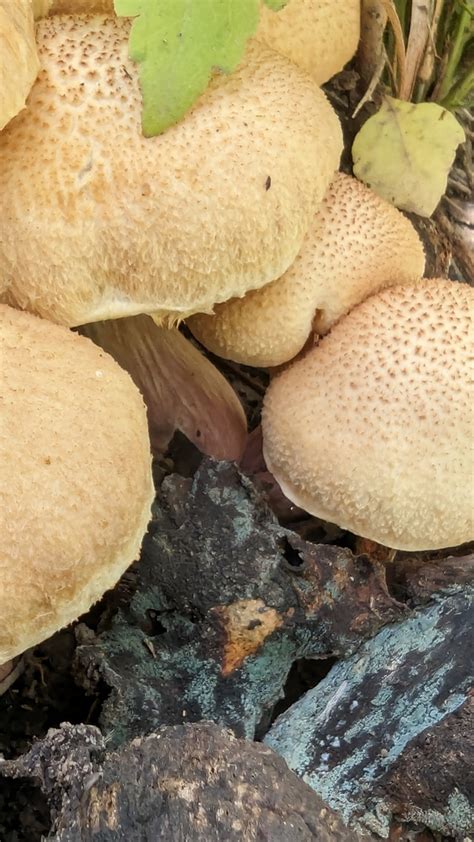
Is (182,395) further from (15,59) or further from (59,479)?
(15,59)

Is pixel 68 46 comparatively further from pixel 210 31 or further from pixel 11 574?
pixel 11 574

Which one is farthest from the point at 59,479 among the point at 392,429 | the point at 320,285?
the point at 320,285

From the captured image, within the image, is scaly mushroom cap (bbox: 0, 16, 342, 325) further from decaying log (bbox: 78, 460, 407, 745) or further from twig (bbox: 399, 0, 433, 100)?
twig (bbox: 399, 0, 433, 100)

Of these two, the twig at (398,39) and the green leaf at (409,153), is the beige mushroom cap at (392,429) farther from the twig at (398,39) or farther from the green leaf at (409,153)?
the twig at (398,39)

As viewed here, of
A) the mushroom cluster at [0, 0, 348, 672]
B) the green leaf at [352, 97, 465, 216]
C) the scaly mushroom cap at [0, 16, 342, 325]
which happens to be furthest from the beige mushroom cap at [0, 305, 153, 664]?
the green leaf at [352, 97, 465, 216]

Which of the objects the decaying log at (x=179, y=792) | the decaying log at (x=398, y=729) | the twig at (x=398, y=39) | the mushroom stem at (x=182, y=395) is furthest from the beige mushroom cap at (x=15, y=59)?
the decaying log at (x=398, y=729)

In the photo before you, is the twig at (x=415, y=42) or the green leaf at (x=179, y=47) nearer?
the green leaf at (x=179, y=47)

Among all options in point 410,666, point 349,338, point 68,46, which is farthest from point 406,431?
point 68,46
